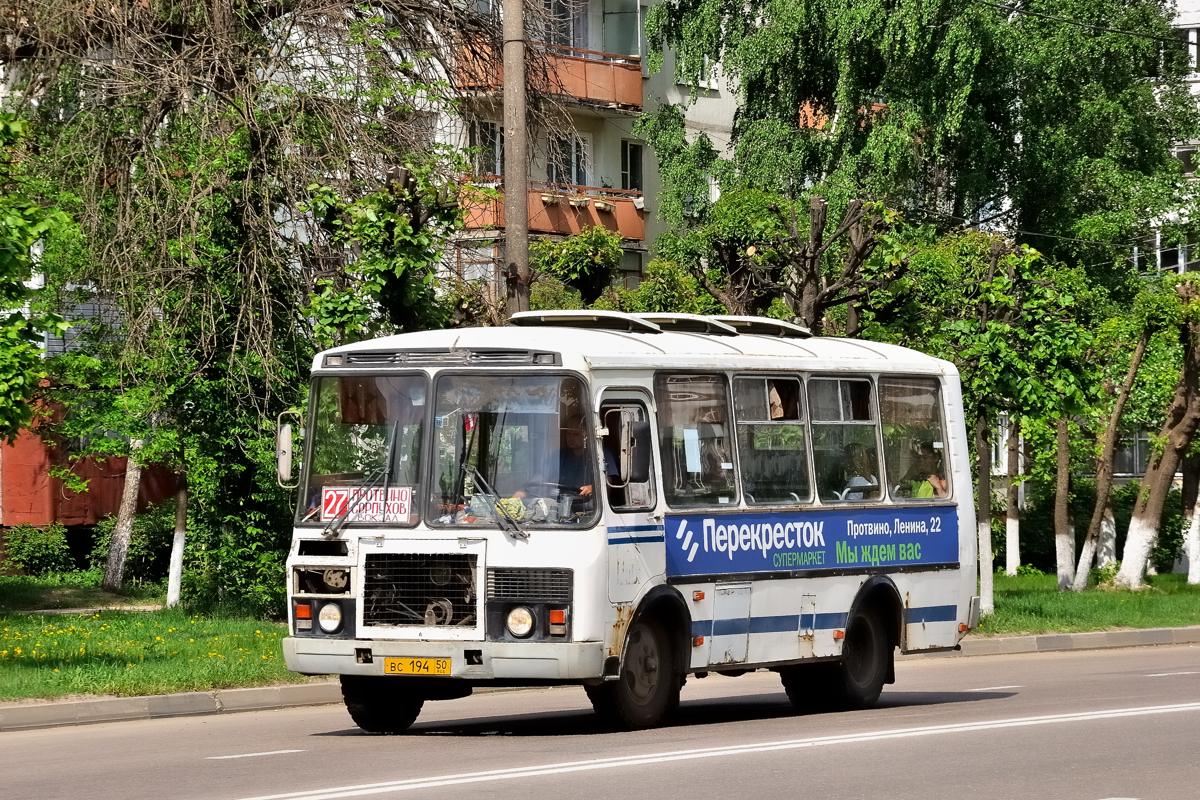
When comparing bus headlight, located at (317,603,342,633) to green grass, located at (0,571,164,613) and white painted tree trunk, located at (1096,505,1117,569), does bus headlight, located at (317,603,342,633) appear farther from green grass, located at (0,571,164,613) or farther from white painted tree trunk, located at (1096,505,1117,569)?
white painted tree trunk, located at (1096,505,1117,569)

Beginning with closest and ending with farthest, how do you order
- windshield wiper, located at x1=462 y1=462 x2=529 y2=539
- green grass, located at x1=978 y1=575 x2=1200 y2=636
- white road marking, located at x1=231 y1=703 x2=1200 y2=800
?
white road marking, located at x1=231 y1=703 x2=1200 y2=800 → windshield wiper, located at x1=462 y1=462 x2=529 y2=539 → green grass, located at x1=978 y1=575 x2=1200 y2=636

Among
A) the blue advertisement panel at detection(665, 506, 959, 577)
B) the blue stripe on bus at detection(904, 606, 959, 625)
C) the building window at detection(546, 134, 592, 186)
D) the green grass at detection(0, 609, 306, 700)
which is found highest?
the building window at detection(546, 134, 592, 186)

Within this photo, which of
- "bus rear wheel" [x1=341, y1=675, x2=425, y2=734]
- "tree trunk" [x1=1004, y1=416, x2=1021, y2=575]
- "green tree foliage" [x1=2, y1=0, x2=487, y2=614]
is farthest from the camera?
"tree trunk" [x1=1004, y1=416, x2=1021, y2=575]

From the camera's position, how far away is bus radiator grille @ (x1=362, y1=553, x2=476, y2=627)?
13.6m

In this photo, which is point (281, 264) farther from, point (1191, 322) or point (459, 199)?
point (1191, 322)

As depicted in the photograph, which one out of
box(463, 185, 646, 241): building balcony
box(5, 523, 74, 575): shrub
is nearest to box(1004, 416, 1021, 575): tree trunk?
box(463, 185, 646, 241): building balcony

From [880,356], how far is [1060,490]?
25755mm

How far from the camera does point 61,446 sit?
39.6 metres

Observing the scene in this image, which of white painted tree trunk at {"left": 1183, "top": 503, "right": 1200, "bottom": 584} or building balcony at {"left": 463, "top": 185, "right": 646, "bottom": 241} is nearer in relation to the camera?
building balcony at {"left": 463, "top": 185, "right": 646, "bottom": 241}

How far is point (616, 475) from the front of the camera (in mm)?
13914

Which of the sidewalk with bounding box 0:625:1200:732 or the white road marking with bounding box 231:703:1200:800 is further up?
the white road marking with bounding box 231:703:1200:800

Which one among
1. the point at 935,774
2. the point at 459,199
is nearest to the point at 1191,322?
the point at 459,199

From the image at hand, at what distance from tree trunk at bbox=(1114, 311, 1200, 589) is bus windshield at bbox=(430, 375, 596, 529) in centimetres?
2636

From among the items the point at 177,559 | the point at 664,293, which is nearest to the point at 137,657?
the point at 177,559
